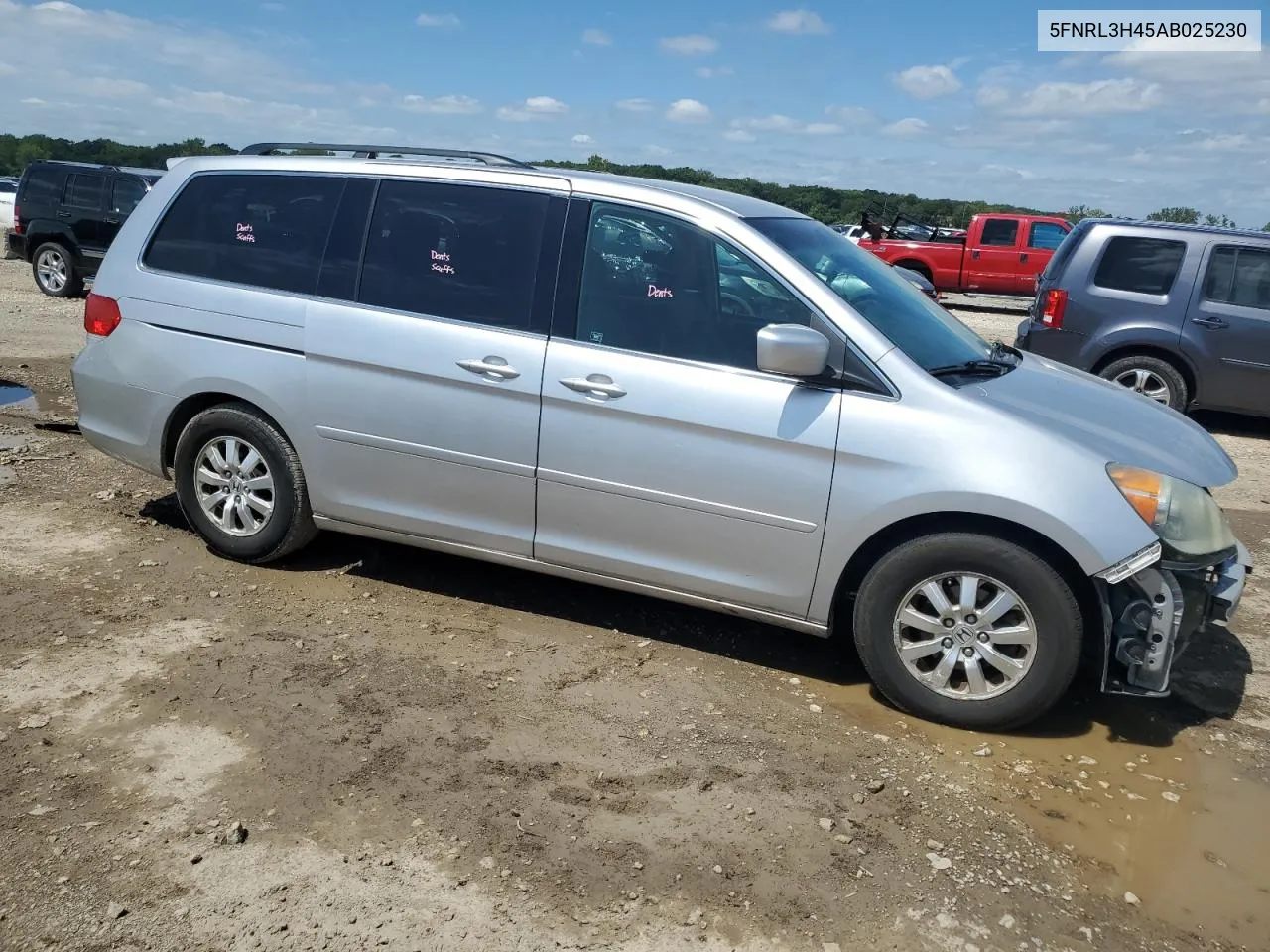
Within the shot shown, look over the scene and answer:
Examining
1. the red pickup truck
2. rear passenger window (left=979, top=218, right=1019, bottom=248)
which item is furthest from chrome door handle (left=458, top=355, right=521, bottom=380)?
rear passenger window (left=979, top=218, right=1019, bottom=248)

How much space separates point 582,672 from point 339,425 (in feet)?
5.17

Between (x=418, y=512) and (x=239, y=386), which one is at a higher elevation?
(x=239, y=386)

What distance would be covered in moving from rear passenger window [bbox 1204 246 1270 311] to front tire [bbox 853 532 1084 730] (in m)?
7.09

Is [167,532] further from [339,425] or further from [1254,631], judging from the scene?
[1254,631]

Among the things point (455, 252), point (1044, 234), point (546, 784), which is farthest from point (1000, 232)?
point (546, 784)

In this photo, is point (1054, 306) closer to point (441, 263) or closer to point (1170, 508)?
point (1170, 508)

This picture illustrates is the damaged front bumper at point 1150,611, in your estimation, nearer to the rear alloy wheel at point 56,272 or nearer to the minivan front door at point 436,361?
the minivan front door at point 436,361

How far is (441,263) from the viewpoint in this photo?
188 inches

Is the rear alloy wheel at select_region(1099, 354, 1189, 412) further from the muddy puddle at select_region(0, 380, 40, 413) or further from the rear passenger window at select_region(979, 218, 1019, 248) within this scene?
the rear passenger window at select_region(979, 218, 1019, 248)

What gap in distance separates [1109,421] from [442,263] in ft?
9.28

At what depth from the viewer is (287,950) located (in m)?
2.78

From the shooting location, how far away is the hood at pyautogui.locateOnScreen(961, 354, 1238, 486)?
13.1 ft

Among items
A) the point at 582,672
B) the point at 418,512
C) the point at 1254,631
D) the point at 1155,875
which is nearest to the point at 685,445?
the point at 582,672

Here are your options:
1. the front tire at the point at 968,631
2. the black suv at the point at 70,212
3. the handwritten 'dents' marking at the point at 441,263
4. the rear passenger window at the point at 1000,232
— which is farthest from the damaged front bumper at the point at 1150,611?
the rear passenger window at the point at 1000,232
